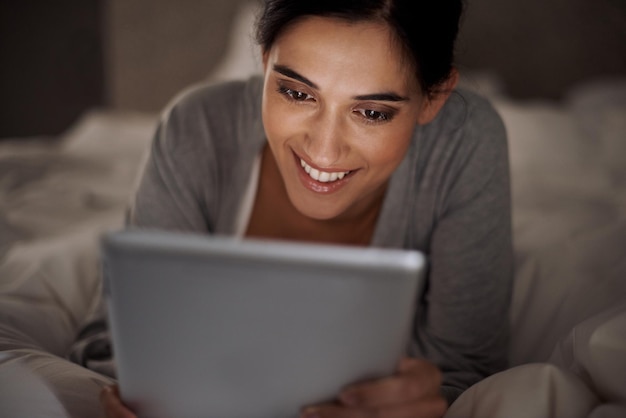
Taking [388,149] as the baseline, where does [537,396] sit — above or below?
below

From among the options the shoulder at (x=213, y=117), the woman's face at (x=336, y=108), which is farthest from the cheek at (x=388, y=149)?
the shoulder at (x=213, y=117)

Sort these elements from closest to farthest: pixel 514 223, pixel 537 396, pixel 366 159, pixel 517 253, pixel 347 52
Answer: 1. pixel 537 396
2. pixel 347 52
3. pixel 366 159
4. pixel 517 253
5. pixel 514 223

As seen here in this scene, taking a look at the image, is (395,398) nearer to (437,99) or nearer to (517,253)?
(437,99)

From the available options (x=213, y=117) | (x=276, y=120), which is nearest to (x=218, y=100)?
(x=213, y=117)

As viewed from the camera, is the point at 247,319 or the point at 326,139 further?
the point at 326,139

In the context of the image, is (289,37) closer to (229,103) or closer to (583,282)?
(229,103)

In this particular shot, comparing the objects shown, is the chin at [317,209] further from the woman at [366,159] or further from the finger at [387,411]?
the finger at [387,411]

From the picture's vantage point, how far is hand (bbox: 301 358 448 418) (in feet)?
1.95

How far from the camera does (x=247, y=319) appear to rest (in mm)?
535

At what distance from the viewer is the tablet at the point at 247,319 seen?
50cm

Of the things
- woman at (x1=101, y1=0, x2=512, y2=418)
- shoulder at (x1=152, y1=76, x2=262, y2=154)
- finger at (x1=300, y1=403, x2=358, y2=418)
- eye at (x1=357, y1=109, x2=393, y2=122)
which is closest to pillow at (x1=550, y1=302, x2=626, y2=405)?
woman at (x1=101, y1=0, x2=512, y2=418)

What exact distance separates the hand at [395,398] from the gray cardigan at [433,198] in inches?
11.2

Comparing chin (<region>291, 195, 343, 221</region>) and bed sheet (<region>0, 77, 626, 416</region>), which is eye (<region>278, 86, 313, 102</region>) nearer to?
chin (<region>291, 195, 343, 221</region>)

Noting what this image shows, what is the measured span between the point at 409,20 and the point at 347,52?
0.10m
